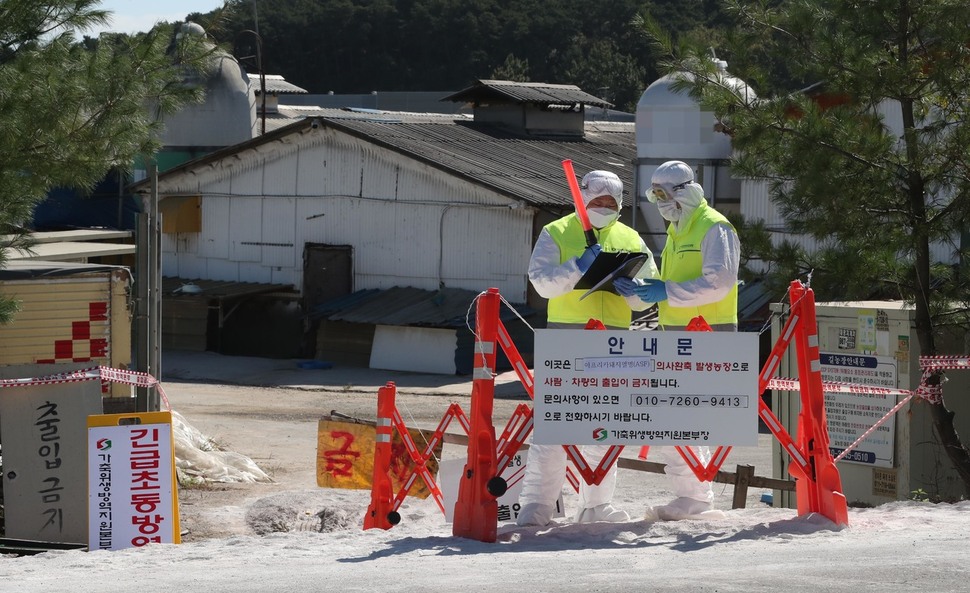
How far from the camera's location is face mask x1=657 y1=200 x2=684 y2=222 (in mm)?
8070

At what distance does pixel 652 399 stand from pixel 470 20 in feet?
236

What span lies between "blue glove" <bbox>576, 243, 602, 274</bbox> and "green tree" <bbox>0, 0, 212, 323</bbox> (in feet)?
13.5

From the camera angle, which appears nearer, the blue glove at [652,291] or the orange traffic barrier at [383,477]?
the blue glove at [652,291]

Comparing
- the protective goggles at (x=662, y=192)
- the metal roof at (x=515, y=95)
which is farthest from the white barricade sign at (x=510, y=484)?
the metal roof at (x=515, y=95)

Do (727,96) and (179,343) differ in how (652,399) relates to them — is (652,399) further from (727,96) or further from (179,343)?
(179,343)

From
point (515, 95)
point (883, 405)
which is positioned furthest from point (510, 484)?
point (515, 95)

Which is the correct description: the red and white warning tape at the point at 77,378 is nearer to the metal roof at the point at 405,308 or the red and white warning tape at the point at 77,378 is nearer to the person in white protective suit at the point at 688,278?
the person in white protective suit at the point at 688,278

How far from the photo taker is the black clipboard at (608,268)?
7738 mm

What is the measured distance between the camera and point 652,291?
783 cm

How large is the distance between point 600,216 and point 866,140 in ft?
7.81

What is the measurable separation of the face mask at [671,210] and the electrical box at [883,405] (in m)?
2.00

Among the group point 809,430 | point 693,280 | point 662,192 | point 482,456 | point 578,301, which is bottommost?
point 482,456

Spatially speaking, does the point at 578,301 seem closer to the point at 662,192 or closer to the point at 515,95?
the point at 662,192

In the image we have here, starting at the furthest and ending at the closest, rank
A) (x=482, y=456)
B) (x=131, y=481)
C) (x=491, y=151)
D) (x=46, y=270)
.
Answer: (x=491, y=151), (x=46, y=270), (x=131, y=481), (x=482, y=456)
